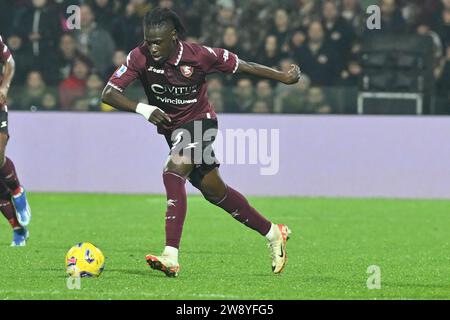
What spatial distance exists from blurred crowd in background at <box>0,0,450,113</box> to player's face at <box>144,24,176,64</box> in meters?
8.65

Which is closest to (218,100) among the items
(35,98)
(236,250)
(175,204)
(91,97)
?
(91,97)

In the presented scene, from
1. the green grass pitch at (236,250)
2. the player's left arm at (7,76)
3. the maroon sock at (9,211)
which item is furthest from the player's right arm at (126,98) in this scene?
the maroon sock at (9,211)

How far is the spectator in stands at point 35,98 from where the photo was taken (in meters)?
18.1

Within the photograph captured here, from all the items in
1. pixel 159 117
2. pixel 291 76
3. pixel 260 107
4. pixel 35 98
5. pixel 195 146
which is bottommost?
pixel 260 107

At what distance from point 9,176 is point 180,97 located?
2.70 m

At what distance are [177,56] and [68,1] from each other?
364 inches

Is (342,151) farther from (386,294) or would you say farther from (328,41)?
(386,294)

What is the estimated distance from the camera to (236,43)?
59.3 feet

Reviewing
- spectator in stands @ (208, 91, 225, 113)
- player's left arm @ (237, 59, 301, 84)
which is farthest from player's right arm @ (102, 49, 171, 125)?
spectator in stands @ (208, 91, 225, 113)

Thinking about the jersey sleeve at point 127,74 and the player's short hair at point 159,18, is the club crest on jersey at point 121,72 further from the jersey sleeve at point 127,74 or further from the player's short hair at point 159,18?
the player's short hair at point 159,18

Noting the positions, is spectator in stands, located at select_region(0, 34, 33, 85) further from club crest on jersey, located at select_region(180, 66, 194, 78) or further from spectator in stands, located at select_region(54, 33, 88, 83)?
club crest on jersey, located at select_region(180, 66, 194, 78)

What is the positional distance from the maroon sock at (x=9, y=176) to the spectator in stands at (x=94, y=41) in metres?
6.92

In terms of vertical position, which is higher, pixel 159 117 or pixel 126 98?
pixel 126 98

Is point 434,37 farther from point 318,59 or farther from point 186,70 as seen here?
point 186,70
